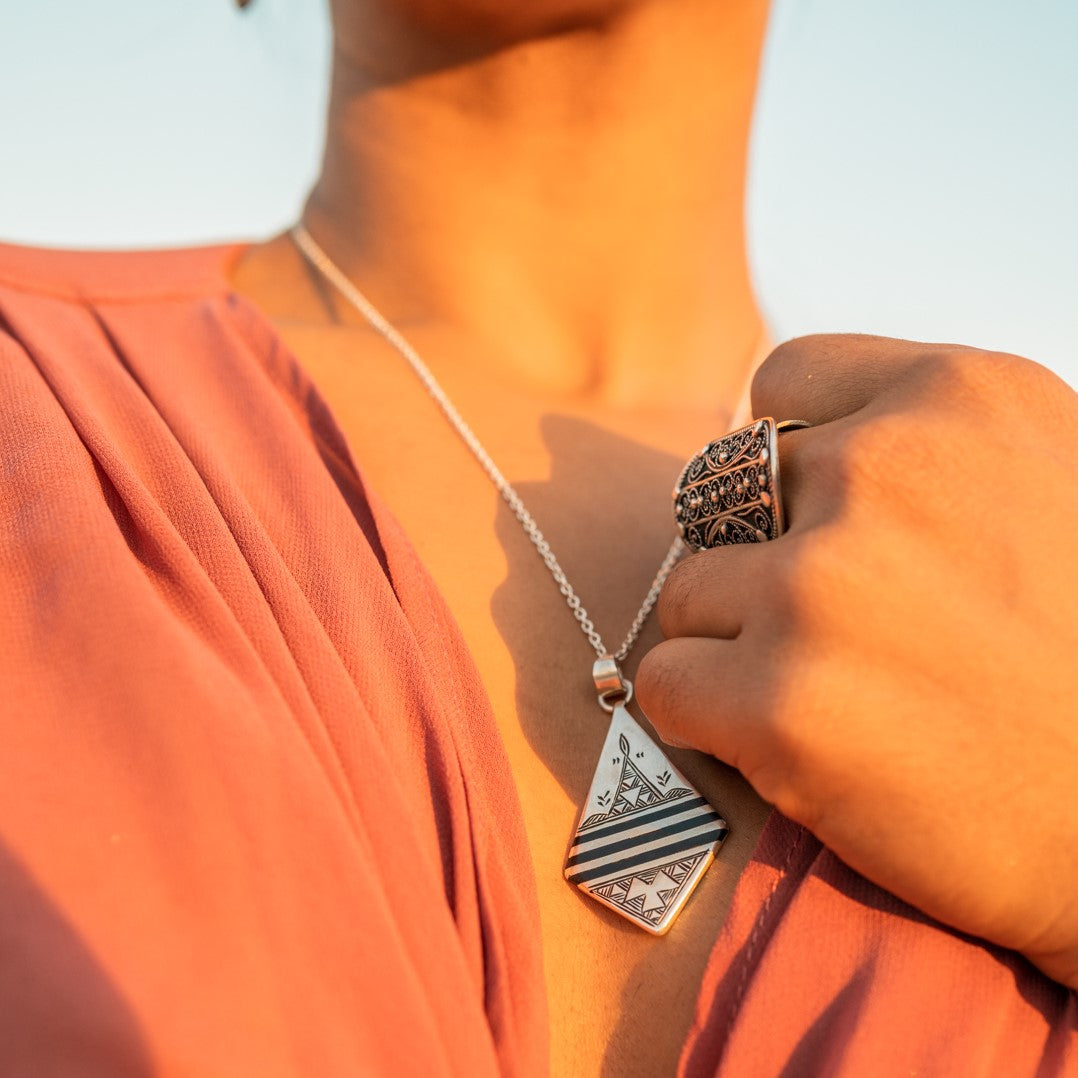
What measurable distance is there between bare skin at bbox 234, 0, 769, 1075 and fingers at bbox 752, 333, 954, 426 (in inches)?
10.6

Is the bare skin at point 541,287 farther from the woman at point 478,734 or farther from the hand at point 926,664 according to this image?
the hand at point 926,664

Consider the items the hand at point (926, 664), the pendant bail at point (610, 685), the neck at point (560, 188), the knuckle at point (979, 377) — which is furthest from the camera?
the neck at point (560, 188)

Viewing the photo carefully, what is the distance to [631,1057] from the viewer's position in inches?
28.0

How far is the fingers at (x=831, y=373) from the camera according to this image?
843 millimetres

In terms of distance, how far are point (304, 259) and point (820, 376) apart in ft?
2.69

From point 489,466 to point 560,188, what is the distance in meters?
0.43

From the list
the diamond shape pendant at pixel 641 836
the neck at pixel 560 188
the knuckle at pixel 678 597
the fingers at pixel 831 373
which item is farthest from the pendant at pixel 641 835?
the neck at pixel 560 188

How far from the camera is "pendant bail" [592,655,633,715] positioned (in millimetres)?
922

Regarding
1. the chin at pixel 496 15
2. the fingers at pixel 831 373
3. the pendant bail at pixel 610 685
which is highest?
the chin at pixel 496 15

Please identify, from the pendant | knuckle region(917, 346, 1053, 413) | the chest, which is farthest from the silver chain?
knuckle region(917, 346, 1053, 413)

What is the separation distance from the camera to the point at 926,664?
2.26ft

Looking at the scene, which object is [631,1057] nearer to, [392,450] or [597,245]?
[392,450]

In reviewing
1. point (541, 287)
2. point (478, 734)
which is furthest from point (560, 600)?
point (541, 287)

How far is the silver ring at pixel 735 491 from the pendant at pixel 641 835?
19cm
